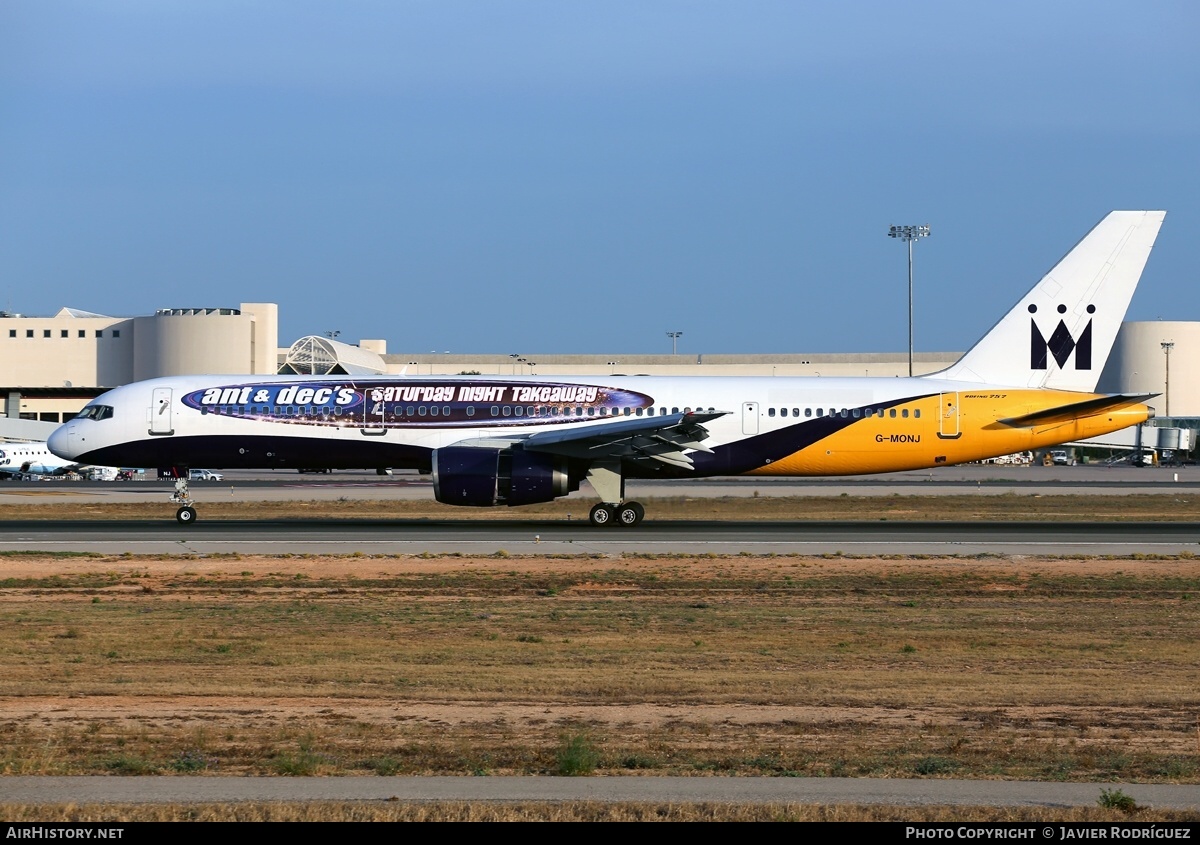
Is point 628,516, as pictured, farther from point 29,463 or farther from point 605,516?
point 29,463

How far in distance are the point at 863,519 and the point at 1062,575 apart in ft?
53.7

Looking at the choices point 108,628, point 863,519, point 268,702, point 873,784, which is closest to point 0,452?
point 863,519

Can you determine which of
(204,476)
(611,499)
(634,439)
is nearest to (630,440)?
(634,439)

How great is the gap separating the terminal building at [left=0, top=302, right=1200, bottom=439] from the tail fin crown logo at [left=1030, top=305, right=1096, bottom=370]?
65720 millimetres

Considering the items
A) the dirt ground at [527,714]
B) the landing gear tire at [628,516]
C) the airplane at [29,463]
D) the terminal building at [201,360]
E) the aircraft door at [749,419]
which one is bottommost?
the dirt ground at [527,714]

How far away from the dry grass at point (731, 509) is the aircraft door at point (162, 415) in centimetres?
433

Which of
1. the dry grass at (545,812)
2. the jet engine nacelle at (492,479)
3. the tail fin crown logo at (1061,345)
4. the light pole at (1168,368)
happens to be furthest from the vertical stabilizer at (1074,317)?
the light pole at (1168,368)

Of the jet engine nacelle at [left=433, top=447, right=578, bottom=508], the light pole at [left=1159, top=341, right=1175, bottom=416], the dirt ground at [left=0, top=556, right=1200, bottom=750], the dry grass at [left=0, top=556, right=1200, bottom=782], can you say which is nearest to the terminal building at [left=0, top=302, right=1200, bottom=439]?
the light pole at [left=1159, top=341, right=1175, bottom=416]

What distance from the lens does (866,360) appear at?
415 feet

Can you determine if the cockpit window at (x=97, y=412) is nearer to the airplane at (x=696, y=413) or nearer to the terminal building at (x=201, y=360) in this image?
the airplane at (x=696, y=413)

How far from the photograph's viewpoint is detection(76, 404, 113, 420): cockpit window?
37688mm

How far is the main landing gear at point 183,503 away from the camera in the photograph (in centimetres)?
3694

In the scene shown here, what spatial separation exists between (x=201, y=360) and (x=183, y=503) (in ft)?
240
